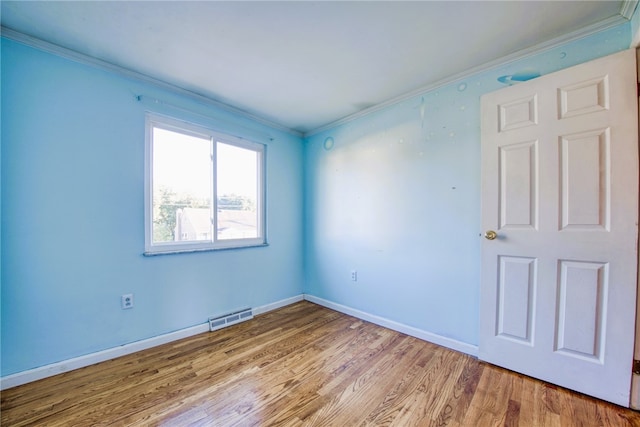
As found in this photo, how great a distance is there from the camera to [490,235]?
1825 mm

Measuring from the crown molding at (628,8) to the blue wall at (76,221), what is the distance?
10.4 ft

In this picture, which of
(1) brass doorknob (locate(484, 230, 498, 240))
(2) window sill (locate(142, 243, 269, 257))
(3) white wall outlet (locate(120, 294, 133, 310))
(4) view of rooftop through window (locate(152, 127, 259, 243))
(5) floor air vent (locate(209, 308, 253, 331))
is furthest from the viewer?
(5) floor air vent (locate(209, 308, 253, 331))

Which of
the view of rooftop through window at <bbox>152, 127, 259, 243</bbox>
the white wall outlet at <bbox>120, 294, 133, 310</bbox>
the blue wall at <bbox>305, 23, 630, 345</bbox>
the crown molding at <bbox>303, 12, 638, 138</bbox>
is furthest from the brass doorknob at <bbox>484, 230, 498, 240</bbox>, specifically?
the white wall outlet at <bbox>120, 294, 133, 310</bbox>

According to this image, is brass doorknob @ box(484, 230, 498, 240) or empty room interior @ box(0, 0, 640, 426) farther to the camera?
brass doorknob @ box(484, 230, 498, 240)

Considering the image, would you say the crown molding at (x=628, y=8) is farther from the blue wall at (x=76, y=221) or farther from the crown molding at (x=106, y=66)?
the blue wall at (x=76, y=221)

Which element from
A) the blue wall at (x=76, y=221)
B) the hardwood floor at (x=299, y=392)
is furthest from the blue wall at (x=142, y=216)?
the hardwood floor at (x=299, y=392)

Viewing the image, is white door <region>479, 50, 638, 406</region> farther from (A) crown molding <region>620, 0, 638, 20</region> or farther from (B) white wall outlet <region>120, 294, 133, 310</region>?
(B) white wall outlet <region>120, 294, 133, 310</region>

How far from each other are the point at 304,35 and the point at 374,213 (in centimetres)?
174

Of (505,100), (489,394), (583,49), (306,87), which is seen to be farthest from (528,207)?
(306,87)

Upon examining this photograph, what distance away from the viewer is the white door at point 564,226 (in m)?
1.41

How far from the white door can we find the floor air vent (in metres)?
2.26

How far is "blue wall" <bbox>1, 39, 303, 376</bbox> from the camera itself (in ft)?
5.30

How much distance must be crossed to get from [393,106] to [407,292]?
1.90 m

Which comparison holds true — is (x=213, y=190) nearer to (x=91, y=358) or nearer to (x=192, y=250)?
(x=192, y=250)
